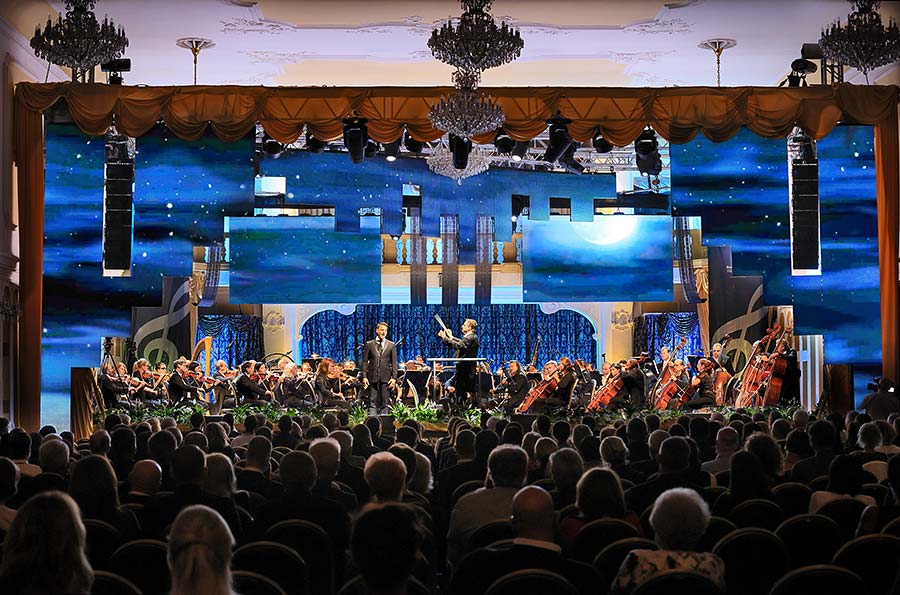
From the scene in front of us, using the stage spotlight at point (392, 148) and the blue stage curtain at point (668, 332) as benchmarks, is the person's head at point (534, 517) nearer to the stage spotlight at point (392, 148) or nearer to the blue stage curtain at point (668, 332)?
the stage spotlight at point (392, 148)

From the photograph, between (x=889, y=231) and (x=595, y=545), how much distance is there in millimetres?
10971

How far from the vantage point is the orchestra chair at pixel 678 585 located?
328 centimetres

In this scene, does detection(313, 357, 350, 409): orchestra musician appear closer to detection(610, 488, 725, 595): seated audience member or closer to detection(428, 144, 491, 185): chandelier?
detection(428, 144, 491, 185): chandelier

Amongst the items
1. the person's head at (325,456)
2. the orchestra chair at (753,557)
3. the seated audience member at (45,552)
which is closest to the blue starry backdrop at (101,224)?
the person's head at (325,456)

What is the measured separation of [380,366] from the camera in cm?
1642

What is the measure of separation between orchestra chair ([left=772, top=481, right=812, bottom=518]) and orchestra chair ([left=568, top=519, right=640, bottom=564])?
147 centimetres

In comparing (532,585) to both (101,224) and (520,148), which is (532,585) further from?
(520,148)

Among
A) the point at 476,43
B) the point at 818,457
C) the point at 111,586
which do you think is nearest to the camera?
the point at 111,586

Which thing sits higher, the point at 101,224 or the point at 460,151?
the point at 460,151

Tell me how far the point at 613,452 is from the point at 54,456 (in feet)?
10.5

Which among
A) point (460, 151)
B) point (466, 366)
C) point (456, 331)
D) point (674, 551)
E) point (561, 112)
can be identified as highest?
point (561, 112)

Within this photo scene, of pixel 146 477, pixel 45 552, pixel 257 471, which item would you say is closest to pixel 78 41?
pixel 257 471

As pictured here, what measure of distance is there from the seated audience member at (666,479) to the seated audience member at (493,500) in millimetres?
682

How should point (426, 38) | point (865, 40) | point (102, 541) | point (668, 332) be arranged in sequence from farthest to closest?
1. point (668, 332)
2. point (426, 38)
3. point (865, 40)
4. point (102, 541)
